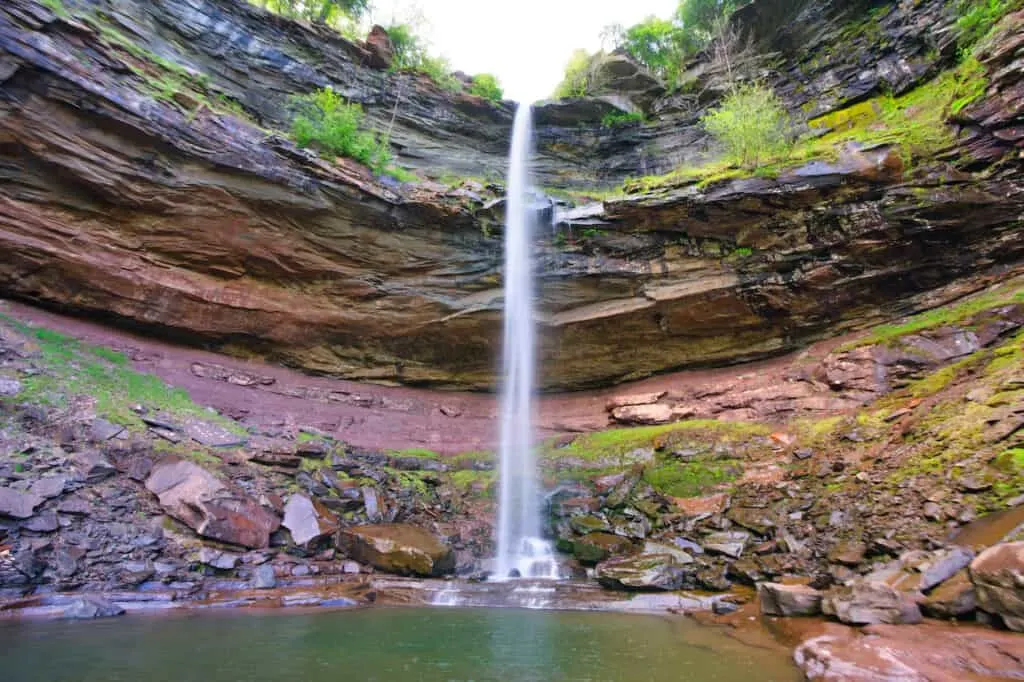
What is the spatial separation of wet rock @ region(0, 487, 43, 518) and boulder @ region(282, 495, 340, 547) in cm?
414

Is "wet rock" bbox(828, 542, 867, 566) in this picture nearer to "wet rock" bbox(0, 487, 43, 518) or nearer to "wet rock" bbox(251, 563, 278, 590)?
"wet rock" bbox(251, 563, 278, 590)

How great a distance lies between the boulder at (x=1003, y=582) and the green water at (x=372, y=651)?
84.9 inches

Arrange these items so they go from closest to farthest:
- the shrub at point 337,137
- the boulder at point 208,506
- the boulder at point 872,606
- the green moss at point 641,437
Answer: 1. the boulder at point 872,606
2. the boulder at point 208,506
3. the green moss at point 641,437
4. the shrub at point 337,137

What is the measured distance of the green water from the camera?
5.26 m

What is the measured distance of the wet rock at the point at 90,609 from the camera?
7508 mm

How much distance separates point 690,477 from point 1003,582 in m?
8.39

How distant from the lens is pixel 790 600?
7.30 meters

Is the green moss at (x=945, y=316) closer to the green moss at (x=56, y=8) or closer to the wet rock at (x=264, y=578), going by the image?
the wet rock at (x=264, y=578)

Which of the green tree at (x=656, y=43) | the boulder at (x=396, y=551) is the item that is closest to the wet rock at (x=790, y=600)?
the boulder at (x=396, y=551)

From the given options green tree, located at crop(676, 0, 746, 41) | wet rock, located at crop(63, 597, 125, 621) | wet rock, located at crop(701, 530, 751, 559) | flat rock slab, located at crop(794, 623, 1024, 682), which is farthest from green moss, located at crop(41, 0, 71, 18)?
green tree, located at crop(676, 0, 746, 41)

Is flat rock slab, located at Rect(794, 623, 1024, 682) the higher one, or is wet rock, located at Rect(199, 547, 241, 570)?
wet rock, located at Rect(199, 547, 241, 570)

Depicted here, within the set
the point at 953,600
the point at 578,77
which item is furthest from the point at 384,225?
the point at 578,77

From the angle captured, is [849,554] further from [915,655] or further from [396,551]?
[396,551]

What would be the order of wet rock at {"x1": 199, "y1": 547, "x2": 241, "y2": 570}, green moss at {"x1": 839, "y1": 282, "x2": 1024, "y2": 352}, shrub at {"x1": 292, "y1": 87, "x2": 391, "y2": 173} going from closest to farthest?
wet rock at {"x1": 199, "y1": 547, "x2": 241, "y2": 570} → green moss at {"x1": 839, "y1": 282, "x2": 1024, "y2": 352} → shrub at {"x1": 292, "y1": 87, "x2": 391, "y2": 173}
